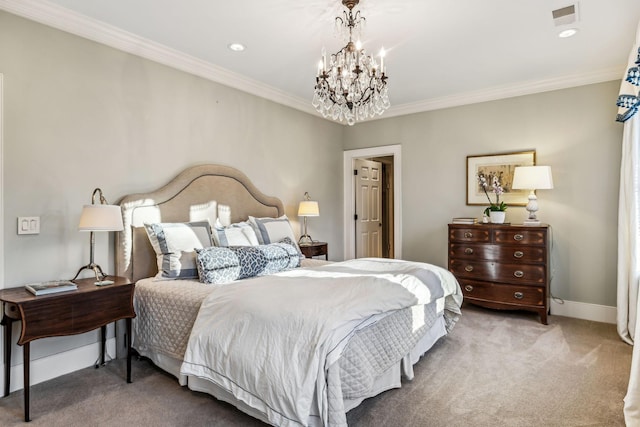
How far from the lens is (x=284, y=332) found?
1.82 m

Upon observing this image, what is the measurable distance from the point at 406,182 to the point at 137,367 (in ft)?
12.7

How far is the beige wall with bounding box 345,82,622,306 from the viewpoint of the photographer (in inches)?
152

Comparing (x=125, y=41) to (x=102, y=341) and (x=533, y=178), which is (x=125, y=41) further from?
(x=533, y=178)

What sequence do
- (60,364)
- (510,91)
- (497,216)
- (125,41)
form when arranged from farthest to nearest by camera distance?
(510,91) → (497,216) → (125,41) → (60,364)

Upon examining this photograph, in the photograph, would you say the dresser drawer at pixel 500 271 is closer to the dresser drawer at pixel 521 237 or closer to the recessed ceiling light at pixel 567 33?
the dresser drawer at pixel 521 237

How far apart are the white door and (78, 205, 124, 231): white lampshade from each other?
3845 mm

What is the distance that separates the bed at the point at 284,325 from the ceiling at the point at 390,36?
1272 mm

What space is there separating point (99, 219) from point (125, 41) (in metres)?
1.59

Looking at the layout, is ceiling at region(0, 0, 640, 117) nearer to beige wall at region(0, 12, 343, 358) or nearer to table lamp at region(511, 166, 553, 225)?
beige wall at region(0, 12, 343, 358)

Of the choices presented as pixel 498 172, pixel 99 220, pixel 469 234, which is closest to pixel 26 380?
pixel 99 220

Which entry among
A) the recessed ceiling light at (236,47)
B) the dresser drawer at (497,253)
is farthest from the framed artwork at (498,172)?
the recessed ceiling light at (236,47)

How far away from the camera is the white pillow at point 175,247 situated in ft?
9.38

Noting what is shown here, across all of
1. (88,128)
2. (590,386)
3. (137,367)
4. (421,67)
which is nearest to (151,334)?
(137,367)

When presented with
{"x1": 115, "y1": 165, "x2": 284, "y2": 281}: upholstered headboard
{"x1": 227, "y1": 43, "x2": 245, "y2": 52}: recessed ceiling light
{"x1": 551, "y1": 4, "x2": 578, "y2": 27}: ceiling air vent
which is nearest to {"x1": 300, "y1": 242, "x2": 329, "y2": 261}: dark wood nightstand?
{"x1": 115, "y1": 165, "x2": 284, "y2": 281}: upholstered headboard
